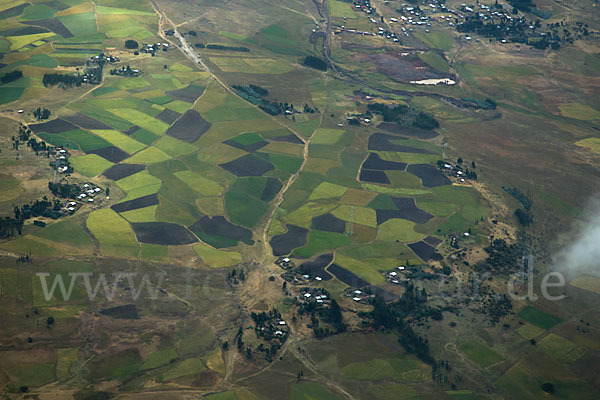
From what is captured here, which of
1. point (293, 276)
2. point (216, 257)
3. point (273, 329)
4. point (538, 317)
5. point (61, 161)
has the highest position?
point (61, 161)

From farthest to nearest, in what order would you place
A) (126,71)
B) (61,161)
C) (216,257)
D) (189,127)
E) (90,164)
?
(126,71) < (189,127) < (90,164) < (61,161) < (216,257)

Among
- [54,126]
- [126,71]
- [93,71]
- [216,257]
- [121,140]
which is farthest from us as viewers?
[126,71]

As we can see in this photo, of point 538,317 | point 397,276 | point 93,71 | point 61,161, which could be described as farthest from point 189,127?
point 538,317

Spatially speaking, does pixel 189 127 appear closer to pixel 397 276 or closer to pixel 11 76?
pixel 11 76

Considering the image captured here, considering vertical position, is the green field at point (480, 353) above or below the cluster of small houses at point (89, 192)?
below

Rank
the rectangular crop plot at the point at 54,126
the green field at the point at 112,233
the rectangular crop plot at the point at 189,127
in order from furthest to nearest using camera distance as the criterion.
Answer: the rectangular crop plot at the point at 189,127 < the rectangular crop plot at the point at 54,126 < the green field at the point at 112,233

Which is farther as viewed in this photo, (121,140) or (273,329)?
(121,140)

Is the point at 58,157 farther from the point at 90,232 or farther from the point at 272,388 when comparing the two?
the point at 272,388

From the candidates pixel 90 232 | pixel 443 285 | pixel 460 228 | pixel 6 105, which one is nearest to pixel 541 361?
pixel 443 285

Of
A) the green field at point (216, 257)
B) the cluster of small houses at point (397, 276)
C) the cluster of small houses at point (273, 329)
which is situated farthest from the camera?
the green field at point (216, 257)

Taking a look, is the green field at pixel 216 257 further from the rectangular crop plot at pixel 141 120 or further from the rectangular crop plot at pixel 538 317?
the rectangular crop plot at pixel 538 317

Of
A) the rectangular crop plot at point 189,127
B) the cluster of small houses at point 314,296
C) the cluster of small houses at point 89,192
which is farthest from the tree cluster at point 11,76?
the cluster of small houses at point 314,296
